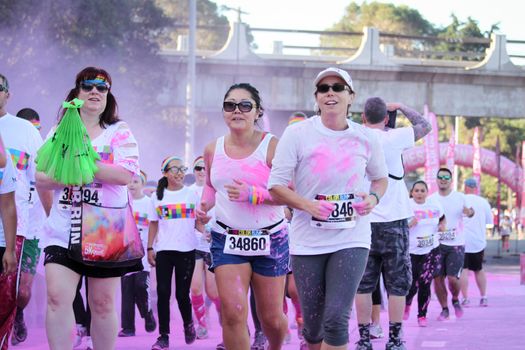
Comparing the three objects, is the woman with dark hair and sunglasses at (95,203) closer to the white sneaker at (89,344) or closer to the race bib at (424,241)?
the white sneaker at (89,344)

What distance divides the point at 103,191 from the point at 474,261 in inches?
479

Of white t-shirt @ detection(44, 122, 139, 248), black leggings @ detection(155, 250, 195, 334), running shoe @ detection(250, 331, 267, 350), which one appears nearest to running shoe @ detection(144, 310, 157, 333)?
black leggings @ detection(155, 250, 195, 334)

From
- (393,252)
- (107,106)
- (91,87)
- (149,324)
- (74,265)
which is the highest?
(91,87)

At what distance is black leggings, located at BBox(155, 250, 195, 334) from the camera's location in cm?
1205

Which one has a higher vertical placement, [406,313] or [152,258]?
[152,258]

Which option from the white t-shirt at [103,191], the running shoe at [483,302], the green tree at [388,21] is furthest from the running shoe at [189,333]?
the green tree at [388,21]

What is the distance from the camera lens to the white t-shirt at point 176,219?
12.2 m

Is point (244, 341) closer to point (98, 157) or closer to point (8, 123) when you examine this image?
point (98, 157)

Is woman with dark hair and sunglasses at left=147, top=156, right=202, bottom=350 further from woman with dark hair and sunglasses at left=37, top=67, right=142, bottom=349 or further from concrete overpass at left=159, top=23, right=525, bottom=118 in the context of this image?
concrete overpass at left=159, top=23, right=525, bottom=118

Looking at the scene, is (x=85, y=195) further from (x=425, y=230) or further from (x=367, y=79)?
(x=367, y=79)

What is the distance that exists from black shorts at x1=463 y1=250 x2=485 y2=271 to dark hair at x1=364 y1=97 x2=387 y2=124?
341 inches

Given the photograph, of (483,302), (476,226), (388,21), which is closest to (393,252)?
(483,302)

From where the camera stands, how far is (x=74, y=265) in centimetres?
721

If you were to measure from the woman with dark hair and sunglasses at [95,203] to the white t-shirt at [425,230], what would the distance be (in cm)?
749
